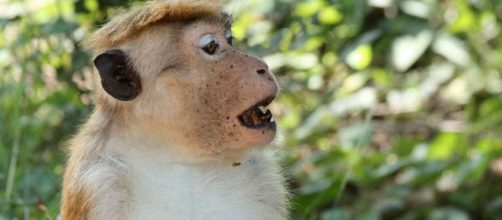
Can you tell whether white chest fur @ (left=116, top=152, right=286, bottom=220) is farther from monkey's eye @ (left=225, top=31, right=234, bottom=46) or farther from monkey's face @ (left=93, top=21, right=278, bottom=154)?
monkey's eye @ (left=225, top=31, right=234, bottom=46)

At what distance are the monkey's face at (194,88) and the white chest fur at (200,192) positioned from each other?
12 cm

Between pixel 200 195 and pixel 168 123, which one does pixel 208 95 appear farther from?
pixel 200 195

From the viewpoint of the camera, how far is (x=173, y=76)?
176 inches

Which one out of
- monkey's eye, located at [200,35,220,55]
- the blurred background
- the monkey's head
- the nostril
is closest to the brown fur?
the monkey's head

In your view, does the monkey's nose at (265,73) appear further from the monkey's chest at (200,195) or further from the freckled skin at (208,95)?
the monkey's chest at (200,195)

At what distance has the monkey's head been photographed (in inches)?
172

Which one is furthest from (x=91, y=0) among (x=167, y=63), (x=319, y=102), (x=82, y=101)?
(x=167, y=63)

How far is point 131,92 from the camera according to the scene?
4.45 meters

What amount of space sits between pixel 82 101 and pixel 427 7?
2.31m

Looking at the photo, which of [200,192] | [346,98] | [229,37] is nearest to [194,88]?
[229,37]

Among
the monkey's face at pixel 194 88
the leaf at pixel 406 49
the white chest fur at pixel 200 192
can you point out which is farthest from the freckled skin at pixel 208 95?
the leaf at pixel 406 49

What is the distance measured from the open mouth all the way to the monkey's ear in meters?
0.38

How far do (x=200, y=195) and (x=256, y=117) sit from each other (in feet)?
1.22

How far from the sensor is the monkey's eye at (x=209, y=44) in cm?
444
